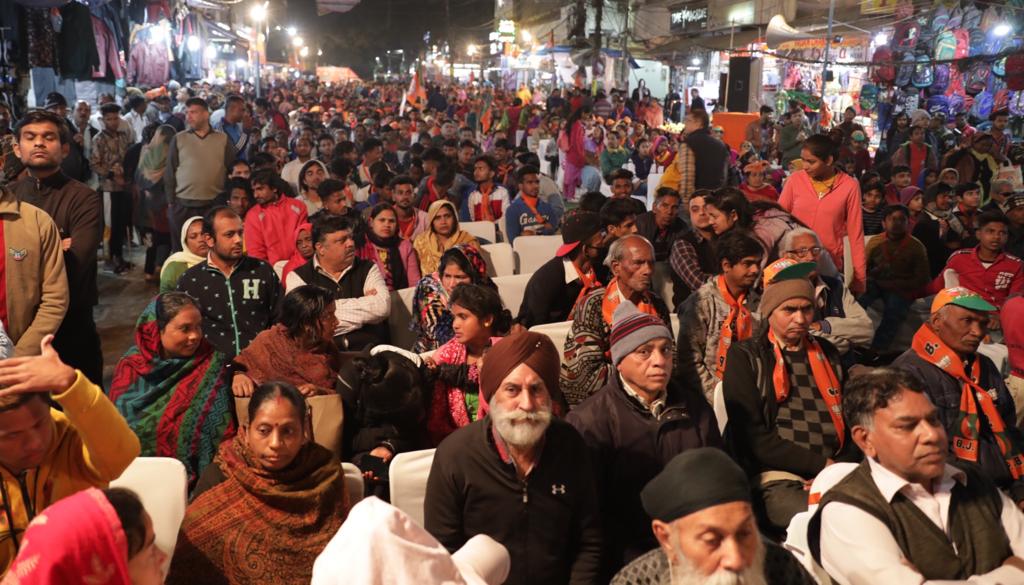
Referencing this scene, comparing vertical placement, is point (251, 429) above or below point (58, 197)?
below

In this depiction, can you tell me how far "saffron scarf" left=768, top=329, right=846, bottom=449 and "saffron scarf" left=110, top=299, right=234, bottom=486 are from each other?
2.33 meters

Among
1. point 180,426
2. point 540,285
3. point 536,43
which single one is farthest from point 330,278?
point 536,43

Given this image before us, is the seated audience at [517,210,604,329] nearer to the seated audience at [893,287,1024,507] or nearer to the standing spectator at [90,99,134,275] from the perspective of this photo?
the seated audience at [893,287,1024,507]

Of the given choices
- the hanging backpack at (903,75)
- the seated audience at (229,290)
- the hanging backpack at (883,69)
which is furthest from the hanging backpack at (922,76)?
the seated audience at (229,290)

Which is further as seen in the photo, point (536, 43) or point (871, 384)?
point (536, 43)

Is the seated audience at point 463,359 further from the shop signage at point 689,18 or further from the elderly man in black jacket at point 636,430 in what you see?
the shop signage at point 689,18

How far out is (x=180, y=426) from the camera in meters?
3.89

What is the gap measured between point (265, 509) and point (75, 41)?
10.4 metres

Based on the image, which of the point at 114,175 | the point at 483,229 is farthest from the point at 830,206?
the point at 114,175

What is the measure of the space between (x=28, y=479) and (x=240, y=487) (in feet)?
2.19

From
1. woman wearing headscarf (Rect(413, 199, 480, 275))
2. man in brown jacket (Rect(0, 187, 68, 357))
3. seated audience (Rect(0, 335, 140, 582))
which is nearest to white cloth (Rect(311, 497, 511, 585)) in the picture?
seated audience (Rect(0, 335, 140, 582))

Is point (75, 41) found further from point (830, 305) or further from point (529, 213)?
point (830, 305)

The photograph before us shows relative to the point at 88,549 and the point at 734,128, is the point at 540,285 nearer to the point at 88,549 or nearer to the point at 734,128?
the point at 88,549

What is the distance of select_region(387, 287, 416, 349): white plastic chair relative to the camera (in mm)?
5691
